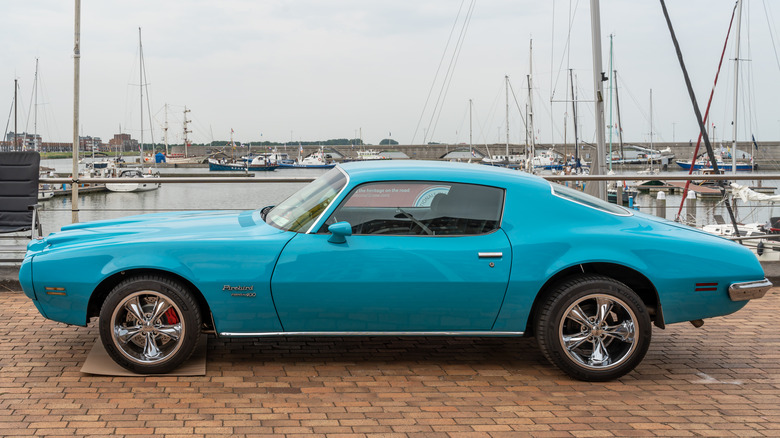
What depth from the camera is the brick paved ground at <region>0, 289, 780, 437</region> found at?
3.74 metres

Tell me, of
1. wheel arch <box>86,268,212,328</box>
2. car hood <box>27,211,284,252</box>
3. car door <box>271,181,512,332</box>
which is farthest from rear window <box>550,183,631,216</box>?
wheel arch <box>86,268,212,328</box>

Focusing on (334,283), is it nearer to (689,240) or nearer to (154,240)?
(154,240)

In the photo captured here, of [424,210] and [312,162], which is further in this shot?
[312,162]

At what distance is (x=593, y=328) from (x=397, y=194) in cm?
156

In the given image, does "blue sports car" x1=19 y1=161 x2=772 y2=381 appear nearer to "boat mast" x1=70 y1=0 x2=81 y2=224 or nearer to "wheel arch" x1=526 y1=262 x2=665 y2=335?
"wheel arch" x1=526 y1=262 x2=665 y2=335

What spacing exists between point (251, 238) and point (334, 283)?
2.04 feet

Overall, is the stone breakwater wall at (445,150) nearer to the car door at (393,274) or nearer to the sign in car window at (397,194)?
the sign in car window at (397,194)

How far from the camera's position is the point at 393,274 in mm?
4402

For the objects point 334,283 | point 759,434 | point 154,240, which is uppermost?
point 154,240

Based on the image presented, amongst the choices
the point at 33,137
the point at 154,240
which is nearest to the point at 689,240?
the point at 154,240

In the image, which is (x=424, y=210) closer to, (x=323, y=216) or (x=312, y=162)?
(x=323, y=216)

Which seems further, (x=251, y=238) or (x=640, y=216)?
(x=640, y=216)

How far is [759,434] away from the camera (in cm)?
373

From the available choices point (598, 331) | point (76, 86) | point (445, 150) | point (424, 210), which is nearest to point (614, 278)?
point (598, 331)
